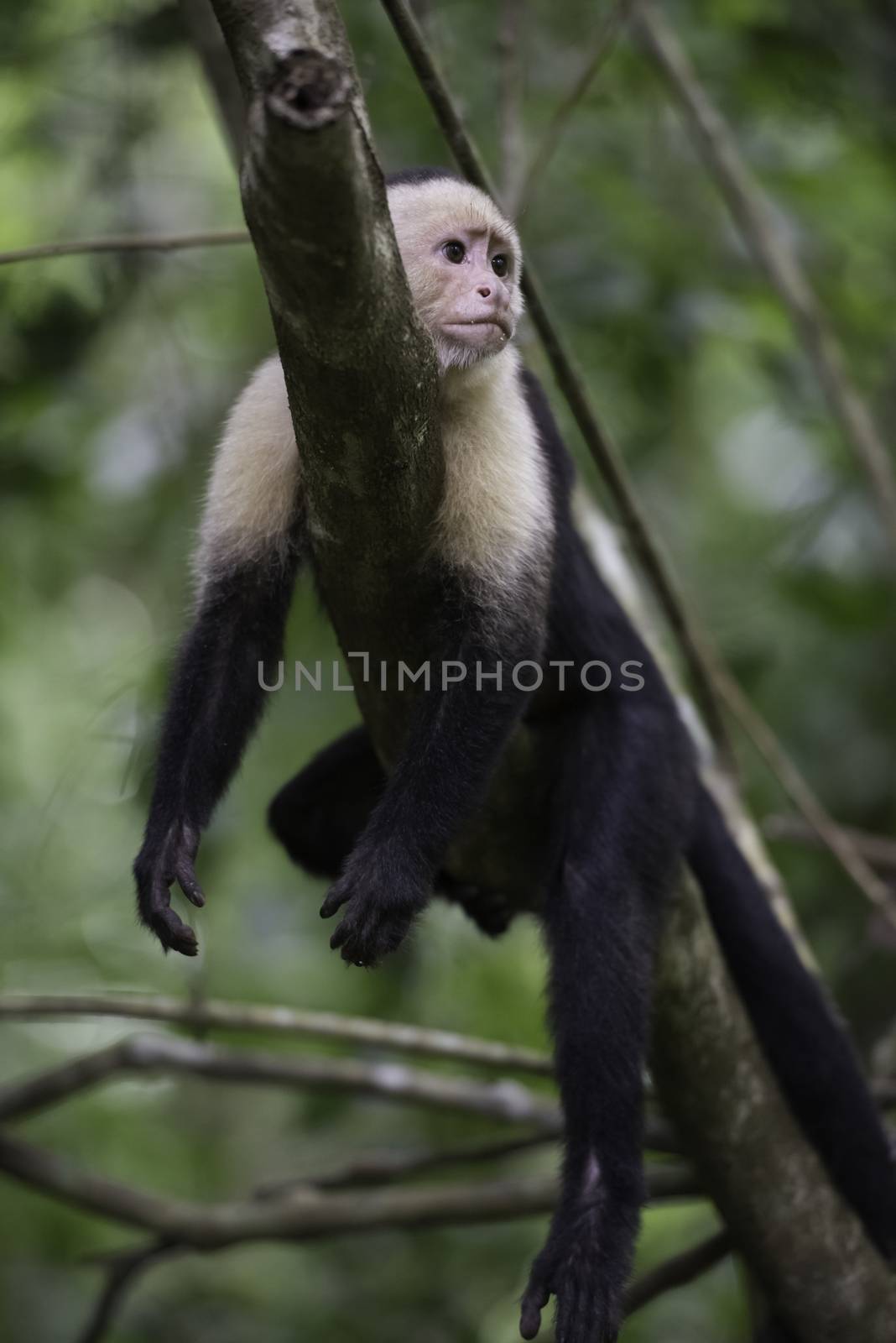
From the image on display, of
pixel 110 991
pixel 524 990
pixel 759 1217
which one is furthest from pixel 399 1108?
pixel 759 1217

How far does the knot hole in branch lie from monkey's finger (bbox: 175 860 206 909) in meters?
1.29

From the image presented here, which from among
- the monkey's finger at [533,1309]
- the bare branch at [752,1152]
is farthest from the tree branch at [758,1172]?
the monkey's finger at [533,1309]

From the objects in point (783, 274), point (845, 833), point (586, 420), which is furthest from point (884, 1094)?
point (783, 274)

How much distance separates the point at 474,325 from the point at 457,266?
0.15m

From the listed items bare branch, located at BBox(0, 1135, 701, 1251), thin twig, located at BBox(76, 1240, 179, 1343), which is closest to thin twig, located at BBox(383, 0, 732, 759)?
bare branch, located at BBox(0, 1135, 701, 1251)

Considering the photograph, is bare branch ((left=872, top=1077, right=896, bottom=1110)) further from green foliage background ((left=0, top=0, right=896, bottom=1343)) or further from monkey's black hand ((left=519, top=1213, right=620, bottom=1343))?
monkey's black hand ((left=519, top=1213, right=620, bottom=1343))

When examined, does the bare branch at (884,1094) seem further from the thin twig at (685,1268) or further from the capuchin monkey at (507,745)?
the thin twig at (685,1268)

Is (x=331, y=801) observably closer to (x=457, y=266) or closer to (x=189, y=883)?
(x=189, y=883)

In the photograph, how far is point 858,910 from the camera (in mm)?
4543

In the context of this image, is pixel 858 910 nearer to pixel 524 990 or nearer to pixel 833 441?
pixel 524 990

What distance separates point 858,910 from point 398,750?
2.33 metres

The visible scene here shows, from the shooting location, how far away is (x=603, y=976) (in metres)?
2.82

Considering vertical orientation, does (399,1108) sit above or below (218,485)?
below

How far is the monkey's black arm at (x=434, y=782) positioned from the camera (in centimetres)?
236
